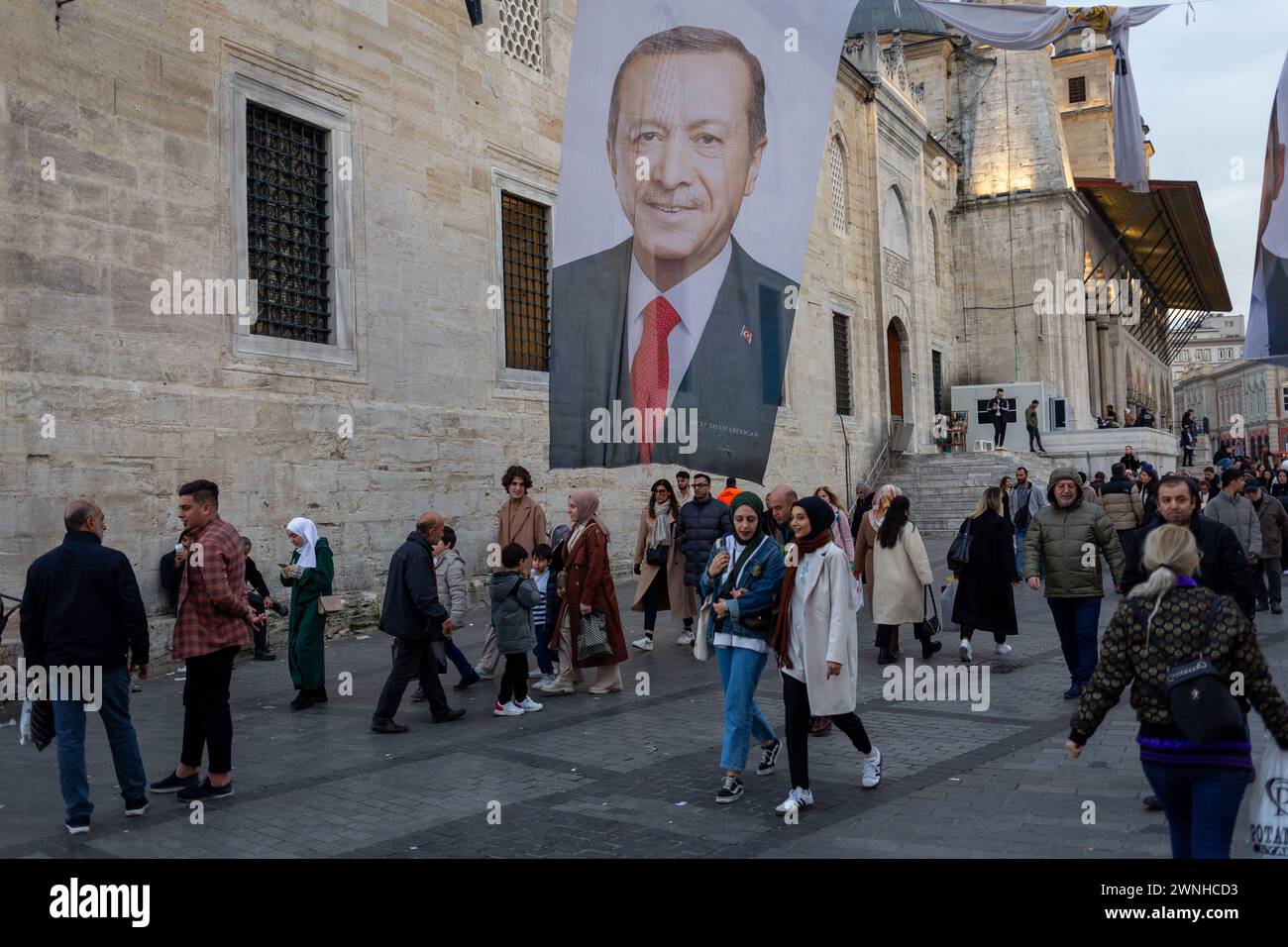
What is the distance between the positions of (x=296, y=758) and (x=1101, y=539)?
5.70 metres

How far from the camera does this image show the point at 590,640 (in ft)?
28.6

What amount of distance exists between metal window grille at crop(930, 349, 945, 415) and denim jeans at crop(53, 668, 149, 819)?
32.8 meters

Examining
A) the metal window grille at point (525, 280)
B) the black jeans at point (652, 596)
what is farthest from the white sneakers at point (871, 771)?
the metal window grille at point (525, 280)

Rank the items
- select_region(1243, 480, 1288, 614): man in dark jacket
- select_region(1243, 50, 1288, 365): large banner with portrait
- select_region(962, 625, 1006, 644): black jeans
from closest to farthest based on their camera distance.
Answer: select_region(962, 625, 1006, 644): black jeans → select_region(1243, 480, 1288, 614): man in dark jacket → select_region(1243, 50, 1288, 365): large banner with portrait

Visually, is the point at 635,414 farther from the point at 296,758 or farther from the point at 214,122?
the point at 214,122

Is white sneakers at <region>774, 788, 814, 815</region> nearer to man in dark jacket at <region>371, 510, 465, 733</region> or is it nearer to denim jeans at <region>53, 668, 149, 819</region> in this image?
man in dark jacket at <region>371, 510, 465, 733</region>

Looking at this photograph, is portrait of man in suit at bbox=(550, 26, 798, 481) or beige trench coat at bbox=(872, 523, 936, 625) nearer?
portrait of man in suit at bbox=(550, 26, 798, 481)

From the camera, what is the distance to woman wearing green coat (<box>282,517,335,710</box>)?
841 cm

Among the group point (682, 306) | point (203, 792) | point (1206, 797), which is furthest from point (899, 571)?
point (1206, 797)

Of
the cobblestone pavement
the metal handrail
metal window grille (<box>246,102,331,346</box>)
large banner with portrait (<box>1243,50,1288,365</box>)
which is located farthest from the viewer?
the metal handrail

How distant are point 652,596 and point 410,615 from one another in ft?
13.3

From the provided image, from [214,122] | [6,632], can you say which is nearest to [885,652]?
[6,632]

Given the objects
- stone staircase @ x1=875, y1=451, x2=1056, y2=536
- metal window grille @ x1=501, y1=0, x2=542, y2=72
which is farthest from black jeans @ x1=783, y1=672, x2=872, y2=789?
stone staircase @ x1=875, y1=451, x2=1056, y2=536

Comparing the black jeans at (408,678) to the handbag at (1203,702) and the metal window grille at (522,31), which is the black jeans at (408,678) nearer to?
the handbag at (1203,702)
